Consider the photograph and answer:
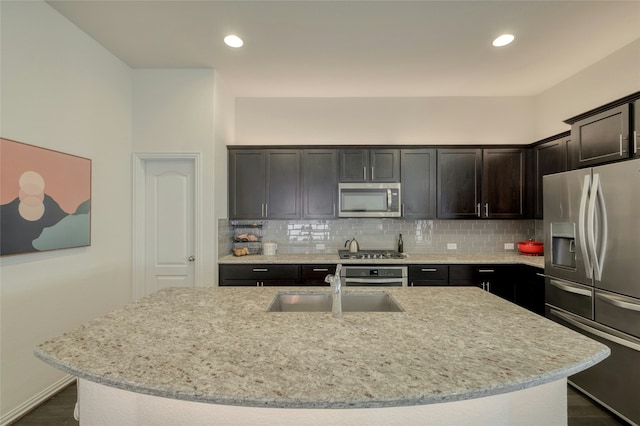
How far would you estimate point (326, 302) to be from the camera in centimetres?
194

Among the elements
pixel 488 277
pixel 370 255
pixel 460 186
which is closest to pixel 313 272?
pixel 370 255

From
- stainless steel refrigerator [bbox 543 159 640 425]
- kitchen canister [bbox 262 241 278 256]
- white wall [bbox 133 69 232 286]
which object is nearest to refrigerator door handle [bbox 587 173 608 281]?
stainless steel refrigerator [bbox 543 159 640 425]

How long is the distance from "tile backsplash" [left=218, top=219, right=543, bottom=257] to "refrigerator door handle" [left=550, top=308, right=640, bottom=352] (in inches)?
56.8

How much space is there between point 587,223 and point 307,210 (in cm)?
267

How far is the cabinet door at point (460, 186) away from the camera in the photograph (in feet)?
12.2

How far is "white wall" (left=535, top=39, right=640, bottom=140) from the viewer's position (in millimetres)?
2785

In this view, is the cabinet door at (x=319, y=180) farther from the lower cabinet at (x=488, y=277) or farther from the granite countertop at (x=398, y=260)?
the lower cabinet at (x=488, y=277)

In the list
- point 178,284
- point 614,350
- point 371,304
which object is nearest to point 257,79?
point 178,284

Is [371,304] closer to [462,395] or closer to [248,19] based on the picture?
[462,395]

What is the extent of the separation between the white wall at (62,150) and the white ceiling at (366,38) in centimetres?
30

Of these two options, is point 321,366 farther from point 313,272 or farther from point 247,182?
point 247,182

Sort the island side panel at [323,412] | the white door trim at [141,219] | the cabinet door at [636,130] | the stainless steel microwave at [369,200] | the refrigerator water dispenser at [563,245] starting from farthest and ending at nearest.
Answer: the stainless steel microwave at [369,200] → the white door trim at [141,219] → the refrigerator water dispenser at [563,245] → the cabinet door at [636,130] → the island side panel at [323,412]

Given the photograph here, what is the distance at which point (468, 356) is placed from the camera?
105 cm

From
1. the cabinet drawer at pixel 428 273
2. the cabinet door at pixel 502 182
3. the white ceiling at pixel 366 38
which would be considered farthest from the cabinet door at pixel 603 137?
the cabinet drawer at pixel 428 273
